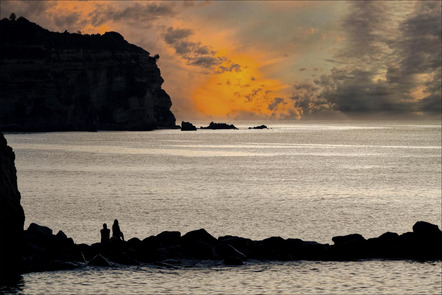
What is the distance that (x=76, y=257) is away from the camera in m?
30.7

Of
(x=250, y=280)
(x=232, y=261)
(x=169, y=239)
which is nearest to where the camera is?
(x=250, y=280)

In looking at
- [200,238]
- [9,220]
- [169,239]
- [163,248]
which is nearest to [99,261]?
[163,248]

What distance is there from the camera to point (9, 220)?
2817cm

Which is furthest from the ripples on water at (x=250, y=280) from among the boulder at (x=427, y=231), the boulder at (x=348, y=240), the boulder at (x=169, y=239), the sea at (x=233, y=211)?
the boulder at (x=169, y=239)

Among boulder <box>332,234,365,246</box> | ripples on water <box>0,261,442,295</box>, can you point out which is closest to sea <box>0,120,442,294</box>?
ripples on water <box>0,261,442,295</box>

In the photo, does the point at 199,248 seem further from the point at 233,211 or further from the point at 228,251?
the point at 233,211

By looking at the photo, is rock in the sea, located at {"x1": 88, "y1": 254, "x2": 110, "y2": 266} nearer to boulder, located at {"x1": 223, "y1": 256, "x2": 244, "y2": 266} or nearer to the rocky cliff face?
the rocky cliff face

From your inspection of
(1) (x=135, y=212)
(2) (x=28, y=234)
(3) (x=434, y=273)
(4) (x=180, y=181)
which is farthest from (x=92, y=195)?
(3) (x=434, y=273)

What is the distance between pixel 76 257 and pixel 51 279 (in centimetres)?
352

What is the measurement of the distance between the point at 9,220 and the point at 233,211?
29166 millimetres

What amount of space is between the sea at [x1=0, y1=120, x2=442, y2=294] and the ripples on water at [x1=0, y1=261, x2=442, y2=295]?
5 cm

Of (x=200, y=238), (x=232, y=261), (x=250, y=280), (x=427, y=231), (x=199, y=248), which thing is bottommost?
(x=250, y=280)

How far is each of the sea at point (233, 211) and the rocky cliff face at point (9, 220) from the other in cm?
138

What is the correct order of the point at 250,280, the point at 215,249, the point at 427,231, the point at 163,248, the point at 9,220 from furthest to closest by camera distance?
the point at 427,231 < the point at 163,248 < the point at 215,249 < the point at 9,220 < the point at 250,280
